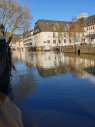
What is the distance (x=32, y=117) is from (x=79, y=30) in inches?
3402

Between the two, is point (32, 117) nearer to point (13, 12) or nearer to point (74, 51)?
point (13, 12)

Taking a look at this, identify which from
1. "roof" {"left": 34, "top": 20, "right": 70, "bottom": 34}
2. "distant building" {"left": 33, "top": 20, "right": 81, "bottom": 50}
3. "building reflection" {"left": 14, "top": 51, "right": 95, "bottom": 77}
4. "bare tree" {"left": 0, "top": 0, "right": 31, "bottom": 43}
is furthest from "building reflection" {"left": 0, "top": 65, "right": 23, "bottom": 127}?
"roof" {"left": 34, "top": 20, "right": 70, "bottom": 34}

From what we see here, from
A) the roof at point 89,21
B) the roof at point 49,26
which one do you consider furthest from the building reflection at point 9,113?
the roof at point 49,26

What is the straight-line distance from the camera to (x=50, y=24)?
440 feet

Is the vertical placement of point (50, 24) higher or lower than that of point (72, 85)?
higher

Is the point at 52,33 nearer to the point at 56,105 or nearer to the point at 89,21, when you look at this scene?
the point at 89,21

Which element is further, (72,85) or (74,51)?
(74,51)

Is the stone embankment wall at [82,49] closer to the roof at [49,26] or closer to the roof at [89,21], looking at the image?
the roof at [89,21]

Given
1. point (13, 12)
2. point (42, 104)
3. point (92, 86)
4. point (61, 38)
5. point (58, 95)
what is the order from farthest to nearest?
point (61, 38) < point (13, 12) < point (92, 86) < point (58, 95) < point (42, 104)

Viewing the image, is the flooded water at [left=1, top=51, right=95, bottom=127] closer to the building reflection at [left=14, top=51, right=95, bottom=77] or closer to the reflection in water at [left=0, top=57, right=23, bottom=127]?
the reflection in water at [left=0, top=57, right=23, bottom=127]

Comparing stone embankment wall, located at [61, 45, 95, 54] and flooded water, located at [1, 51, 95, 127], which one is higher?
stone embankment wall, located at [61, 45, 95, 54]

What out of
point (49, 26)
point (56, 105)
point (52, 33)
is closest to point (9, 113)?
point (56, 105)

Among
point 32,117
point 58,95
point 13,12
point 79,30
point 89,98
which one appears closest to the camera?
point 32,117

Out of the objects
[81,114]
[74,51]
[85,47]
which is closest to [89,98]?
[81,114]
